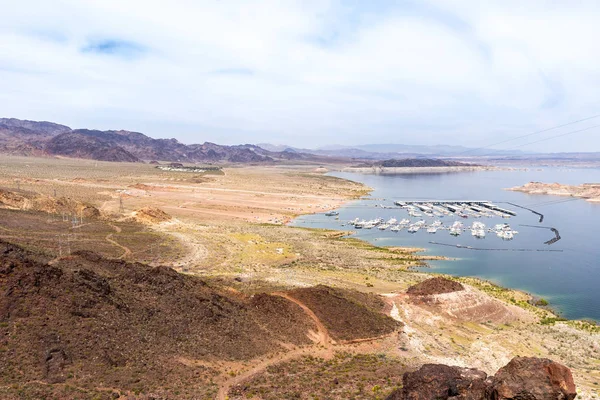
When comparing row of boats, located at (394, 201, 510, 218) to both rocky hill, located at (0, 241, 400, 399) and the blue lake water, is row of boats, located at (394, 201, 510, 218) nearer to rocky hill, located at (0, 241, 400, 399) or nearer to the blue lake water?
the blue lake water

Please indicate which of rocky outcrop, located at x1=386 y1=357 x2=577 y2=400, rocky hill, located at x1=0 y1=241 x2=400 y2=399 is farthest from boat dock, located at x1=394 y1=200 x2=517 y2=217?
rocky outcrop, located at x1=386 y1=357 x2=577 y2=400

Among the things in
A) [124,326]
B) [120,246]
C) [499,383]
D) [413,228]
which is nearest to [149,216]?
[120,246]

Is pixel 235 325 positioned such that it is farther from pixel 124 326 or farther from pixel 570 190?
pixel 570 190

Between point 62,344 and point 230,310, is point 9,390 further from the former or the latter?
point 230,310

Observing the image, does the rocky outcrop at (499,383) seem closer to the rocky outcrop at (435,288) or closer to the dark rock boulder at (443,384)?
the dark rock boulder at (443,384)

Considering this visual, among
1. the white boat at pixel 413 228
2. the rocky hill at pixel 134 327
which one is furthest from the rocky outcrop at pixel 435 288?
the white boat at pixel 413 228
